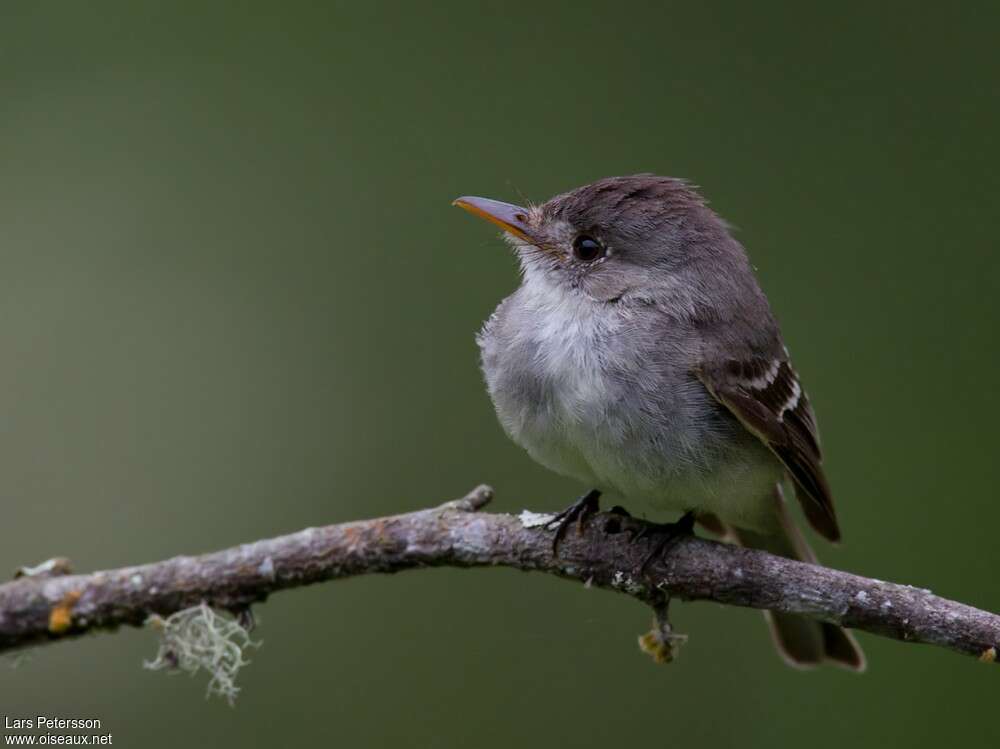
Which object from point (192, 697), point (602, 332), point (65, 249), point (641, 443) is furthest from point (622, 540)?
point (65, 249)

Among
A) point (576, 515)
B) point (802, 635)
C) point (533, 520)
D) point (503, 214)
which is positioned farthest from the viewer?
point (802, 635)

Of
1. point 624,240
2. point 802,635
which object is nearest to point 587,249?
point 624,240

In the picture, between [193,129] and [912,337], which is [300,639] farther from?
[912,337]

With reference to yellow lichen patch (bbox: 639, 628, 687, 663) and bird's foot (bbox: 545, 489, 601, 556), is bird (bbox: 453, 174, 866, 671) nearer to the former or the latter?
bird's foot (bbox: 545, 489, 601, 556)

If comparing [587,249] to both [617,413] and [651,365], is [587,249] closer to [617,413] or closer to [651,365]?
[651,365]

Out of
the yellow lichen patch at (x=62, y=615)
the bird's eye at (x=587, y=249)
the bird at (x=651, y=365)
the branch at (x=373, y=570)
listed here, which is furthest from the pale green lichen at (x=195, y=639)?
the bird's eye at (x=587, y=249)

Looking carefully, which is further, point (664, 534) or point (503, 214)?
point (503, 214)
